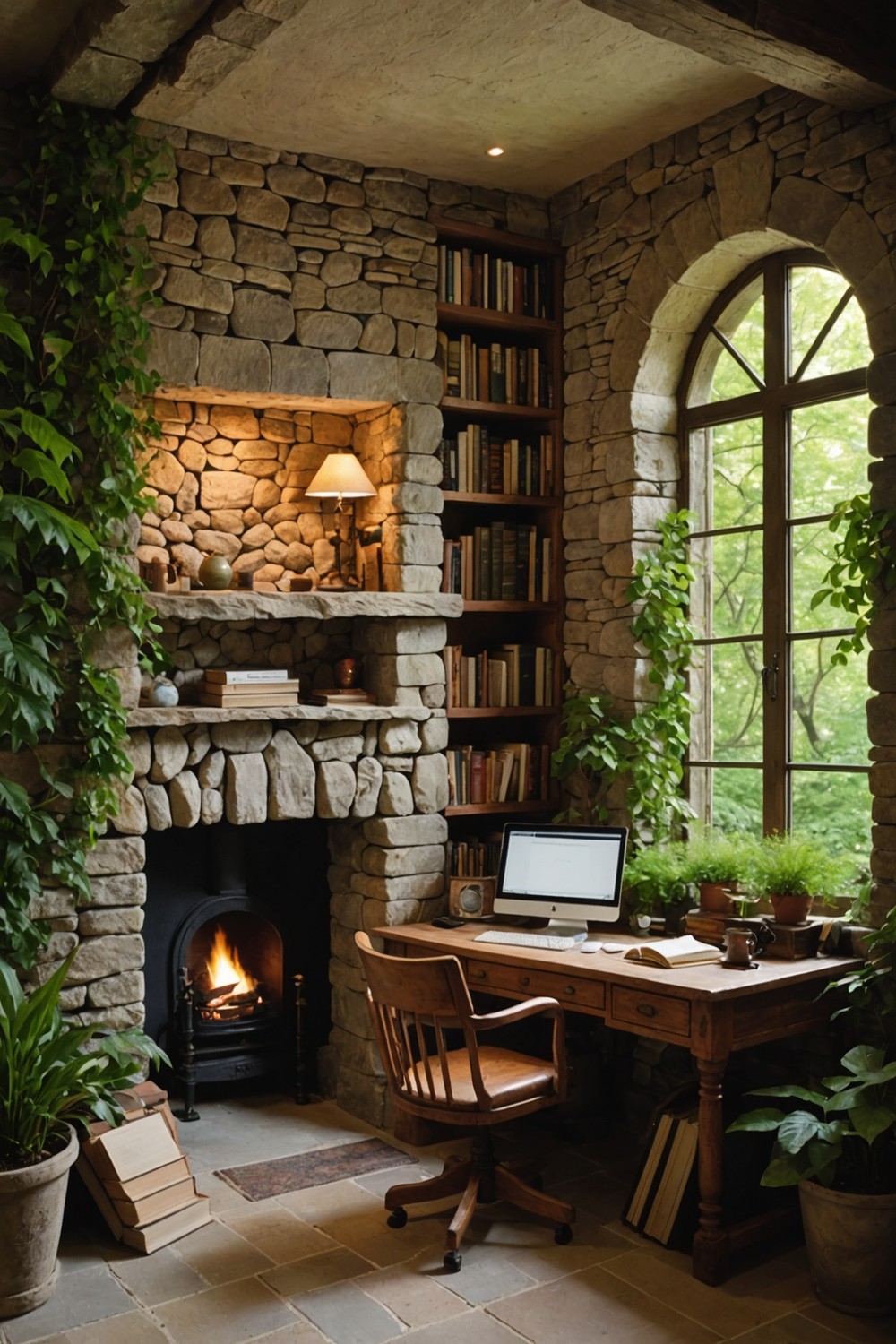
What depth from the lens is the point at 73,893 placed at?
3.81 meters

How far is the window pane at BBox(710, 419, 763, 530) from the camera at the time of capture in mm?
4301

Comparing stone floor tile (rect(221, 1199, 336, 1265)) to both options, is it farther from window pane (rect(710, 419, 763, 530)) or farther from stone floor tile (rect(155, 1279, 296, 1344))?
window pane (rect(710, 419, 763, 530))

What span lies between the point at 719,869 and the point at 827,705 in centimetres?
64

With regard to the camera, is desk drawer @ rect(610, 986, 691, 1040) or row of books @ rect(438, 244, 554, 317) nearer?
desk drawer @ rect(610, 986, 691, 1040)

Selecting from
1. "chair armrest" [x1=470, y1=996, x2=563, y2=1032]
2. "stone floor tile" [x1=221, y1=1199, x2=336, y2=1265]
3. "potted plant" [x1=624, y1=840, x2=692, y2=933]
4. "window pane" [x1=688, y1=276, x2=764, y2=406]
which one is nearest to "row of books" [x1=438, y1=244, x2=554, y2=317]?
"window pane" [x1=688, y1=276, x2=764, y2=406]

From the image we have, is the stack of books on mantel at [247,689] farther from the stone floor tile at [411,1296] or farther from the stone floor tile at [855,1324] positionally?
the stone floor tile at [855,1324]

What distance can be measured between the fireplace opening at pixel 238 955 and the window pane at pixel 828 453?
7.34 ft

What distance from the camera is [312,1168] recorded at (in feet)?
13.4

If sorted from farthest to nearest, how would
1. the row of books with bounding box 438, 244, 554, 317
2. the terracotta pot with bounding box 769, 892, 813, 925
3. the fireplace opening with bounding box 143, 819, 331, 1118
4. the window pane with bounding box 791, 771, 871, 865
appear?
1. the row of books with bounding box 438, 244, 554, 317
2. the fireplace opening with bounding box 143, 819, 331, 1118
3. the window pane with bounding box 791, 771, 871, 865
4. the terracotta pot with bounding box 769, 892, 813, 925

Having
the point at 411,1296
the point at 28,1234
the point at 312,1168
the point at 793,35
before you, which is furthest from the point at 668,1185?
the point at 793,35

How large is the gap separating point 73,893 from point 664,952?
182 cm

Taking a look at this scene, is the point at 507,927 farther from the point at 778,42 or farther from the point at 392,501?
the point at 778,42

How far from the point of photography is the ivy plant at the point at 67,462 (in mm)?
3629

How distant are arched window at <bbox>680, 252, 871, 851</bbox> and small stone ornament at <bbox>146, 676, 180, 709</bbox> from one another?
6.16ft
